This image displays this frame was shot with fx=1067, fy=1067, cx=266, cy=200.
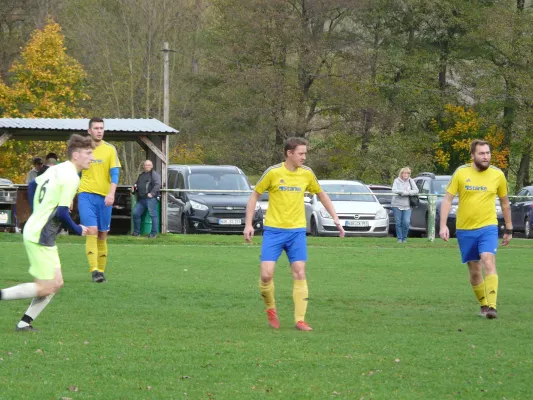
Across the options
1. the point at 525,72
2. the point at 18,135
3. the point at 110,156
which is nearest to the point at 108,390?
the point at 110,156

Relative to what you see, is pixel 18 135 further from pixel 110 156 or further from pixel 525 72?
pixel 525 72

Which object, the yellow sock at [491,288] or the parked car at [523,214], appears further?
the parked car at [523,214]

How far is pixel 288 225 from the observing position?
34.7ft

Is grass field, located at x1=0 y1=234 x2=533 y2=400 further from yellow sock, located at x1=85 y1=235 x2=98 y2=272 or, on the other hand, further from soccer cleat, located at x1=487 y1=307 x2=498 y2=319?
yellow sock, located at x1=85 y1=235 x2=98 y2=272

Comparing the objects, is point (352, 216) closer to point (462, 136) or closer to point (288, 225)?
point (288, 225)

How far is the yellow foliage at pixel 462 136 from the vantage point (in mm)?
54812

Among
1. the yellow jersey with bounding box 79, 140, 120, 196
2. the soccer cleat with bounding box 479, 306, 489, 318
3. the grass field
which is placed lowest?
the grass field

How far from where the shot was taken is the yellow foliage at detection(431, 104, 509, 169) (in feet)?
180

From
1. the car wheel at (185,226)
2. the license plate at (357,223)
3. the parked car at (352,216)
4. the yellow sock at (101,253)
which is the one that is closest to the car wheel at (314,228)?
the parked car at (352,216)

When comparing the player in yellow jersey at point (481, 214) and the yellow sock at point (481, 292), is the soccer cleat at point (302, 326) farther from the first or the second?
the yellow sock at point (481, 292)

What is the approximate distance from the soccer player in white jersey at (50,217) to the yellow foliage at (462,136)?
46293 millimetres

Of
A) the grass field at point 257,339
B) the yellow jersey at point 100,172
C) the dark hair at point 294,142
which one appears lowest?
the grass field at point 257,339

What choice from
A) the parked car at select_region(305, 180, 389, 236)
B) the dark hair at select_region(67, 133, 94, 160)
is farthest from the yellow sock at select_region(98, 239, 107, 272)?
the parked car at select_region(305, 180, 389, 236)

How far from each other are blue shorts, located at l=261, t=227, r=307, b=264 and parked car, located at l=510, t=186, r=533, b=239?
21.9m
